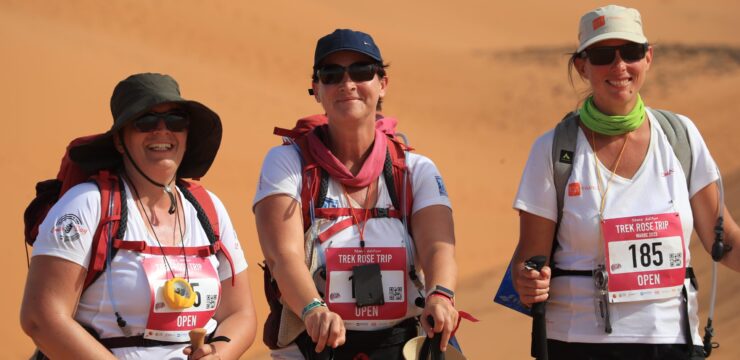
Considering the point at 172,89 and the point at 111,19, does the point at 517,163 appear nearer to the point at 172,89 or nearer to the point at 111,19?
the point at 111,19

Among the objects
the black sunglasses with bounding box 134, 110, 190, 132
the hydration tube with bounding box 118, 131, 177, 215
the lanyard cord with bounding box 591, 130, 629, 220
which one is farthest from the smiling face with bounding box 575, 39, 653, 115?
the hydration tube with bounding box 118, 131, 177, 215

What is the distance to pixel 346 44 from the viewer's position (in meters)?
4.70

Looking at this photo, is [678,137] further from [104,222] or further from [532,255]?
[104,222]

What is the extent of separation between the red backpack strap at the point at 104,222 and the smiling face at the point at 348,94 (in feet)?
3.25

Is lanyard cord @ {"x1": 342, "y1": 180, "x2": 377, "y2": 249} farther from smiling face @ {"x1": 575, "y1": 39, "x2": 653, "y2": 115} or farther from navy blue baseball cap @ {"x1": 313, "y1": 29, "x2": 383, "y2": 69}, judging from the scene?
smiling face @ {"x1": 575, "y1": 39, "x2": 653, "y2": 115}

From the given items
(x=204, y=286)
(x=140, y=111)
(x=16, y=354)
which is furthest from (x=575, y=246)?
(x=16, y=354)

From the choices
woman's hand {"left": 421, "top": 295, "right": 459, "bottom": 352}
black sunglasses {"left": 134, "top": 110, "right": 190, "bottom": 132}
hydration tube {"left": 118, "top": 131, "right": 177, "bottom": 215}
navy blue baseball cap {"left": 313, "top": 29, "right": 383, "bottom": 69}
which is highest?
navy blue baseball cap {"left": 313, "top": 29, "right": 383, "bottom": 69}

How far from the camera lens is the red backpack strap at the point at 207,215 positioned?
4449 millimetres

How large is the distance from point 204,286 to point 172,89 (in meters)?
0.80

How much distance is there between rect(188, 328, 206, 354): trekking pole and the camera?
4090 millimetres

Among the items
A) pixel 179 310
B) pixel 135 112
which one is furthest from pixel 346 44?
pixel 179 310

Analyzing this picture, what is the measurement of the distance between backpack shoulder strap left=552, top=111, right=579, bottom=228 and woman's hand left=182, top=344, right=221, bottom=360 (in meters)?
1.60

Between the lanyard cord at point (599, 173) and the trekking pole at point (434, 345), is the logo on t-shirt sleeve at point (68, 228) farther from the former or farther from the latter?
the lanyard cord at point (599, 173)

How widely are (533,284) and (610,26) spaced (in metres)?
1.20
